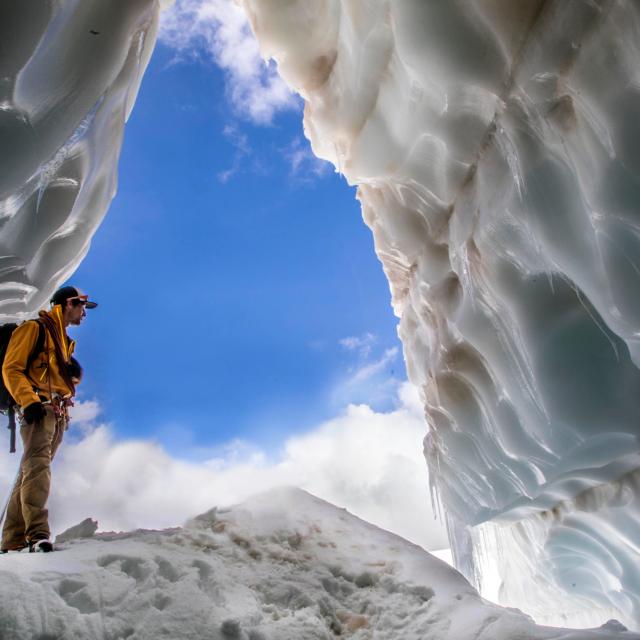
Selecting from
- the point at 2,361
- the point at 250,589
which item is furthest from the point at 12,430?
the point at 250,589

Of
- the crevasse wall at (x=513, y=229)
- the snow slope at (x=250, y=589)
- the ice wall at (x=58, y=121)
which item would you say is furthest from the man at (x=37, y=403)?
the crevasse wall at (x=513, y=229)

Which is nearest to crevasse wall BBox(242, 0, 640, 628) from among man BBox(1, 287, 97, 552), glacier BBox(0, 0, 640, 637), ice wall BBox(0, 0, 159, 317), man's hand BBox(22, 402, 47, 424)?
glacier BBox(0, 0, 640, 637)

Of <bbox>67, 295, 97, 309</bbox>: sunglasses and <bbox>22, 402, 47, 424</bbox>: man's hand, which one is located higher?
<bbox>67, 295, 97, 309</bbox>: sunglasses

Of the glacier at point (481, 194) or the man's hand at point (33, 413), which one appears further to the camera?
the man's hand at point (33, 413)

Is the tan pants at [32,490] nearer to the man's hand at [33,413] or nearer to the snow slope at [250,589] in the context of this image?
the man's hand at [33,413]

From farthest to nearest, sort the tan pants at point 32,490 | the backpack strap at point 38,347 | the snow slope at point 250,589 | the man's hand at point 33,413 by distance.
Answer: the backpack strap at point 38,347 < the man's hand at point 33,413 < the tan pants at point 32,490 < the snow slope at point 250,589

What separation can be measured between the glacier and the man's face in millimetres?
178

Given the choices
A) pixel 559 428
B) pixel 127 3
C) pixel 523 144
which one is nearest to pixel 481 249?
pixel 523 144

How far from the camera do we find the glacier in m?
1.80

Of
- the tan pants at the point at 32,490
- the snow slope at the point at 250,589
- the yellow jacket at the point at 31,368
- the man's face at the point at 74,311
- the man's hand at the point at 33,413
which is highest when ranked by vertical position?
the man's face at the point at 74,311

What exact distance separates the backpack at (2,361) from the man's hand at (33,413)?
0.84 ft

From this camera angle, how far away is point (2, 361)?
314cm

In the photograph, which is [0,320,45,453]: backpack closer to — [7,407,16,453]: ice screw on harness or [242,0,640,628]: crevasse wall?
[7,407,16,453]: ice screw on harness

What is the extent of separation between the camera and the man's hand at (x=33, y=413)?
2.86m
